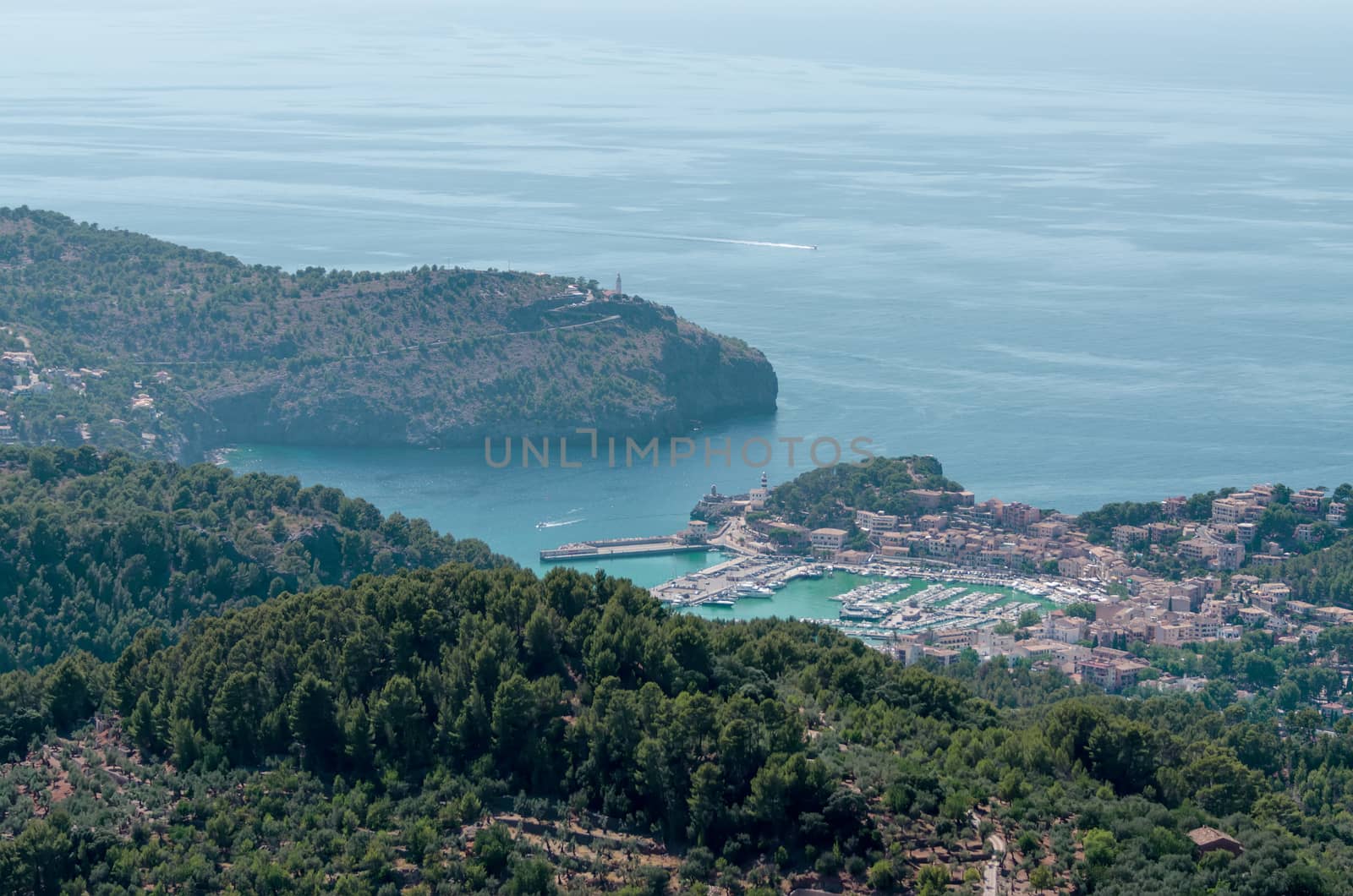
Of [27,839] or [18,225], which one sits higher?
[18,225]

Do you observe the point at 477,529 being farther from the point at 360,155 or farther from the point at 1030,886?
the point at 360,155

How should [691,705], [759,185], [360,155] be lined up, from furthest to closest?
[360,155], [759,185], [691,705]

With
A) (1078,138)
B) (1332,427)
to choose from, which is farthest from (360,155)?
(1332,427)

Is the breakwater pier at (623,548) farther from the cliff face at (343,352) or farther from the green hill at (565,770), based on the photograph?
the green hill at (565,770)

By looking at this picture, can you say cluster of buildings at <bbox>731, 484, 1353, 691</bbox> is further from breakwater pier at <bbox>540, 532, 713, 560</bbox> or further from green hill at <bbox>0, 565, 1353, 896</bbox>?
green hill at <bbox>0, 565, 1353, 896</bbox>

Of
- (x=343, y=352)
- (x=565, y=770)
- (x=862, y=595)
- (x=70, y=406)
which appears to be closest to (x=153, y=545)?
(x=862, y=595)

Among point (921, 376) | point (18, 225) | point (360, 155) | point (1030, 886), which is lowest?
point (1030, 886)

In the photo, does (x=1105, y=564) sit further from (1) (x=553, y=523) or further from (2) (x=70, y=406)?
(2) (x=70, y=406)
